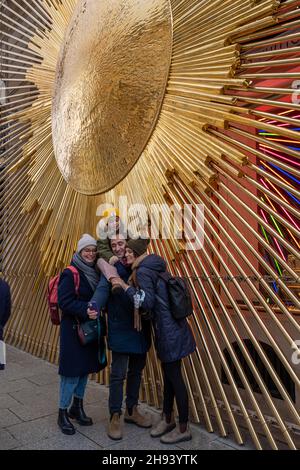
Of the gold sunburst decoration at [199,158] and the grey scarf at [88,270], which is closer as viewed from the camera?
the gold sunburst decoration at [199,158]

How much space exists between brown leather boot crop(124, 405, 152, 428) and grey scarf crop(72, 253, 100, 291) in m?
0.84

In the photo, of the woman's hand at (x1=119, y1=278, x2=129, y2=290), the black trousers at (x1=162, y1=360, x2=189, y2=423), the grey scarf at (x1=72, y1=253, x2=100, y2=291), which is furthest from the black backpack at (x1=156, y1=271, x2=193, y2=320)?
the grey scarf at (x1=72, y1=253, x2=100, y2=291)

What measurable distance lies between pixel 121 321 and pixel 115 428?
2.07ft

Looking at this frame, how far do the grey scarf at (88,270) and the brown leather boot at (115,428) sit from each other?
30.8 inches

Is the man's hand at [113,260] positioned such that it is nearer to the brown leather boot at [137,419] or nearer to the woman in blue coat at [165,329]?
the woman in blue coat at [165,329]

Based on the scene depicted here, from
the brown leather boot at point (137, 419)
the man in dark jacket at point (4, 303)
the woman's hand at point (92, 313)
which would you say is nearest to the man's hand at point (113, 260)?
the woman's hand at point (92, 313)

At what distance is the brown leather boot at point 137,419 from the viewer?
2547 millimetres

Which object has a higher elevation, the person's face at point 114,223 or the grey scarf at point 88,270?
the person's face at point 114,223

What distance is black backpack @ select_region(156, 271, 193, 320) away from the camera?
87.7 inches

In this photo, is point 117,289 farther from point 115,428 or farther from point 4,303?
point 4,303

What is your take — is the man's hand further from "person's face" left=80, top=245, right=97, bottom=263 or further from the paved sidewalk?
the paved sidewalk

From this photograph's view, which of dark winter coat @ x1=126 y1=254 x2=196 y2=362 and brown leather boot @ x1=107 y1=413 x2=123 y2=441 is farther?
brown leather boot @ x1=107 y1=413 x2=123 y2=441

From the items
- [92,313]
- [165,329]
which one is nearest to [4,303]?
[92,313]

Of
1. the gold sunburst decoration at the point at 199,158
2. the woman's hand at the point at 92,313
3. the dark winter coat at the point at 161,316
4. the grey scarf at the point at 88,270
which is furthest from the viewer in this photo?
the grey scarf at the point at 88,270
